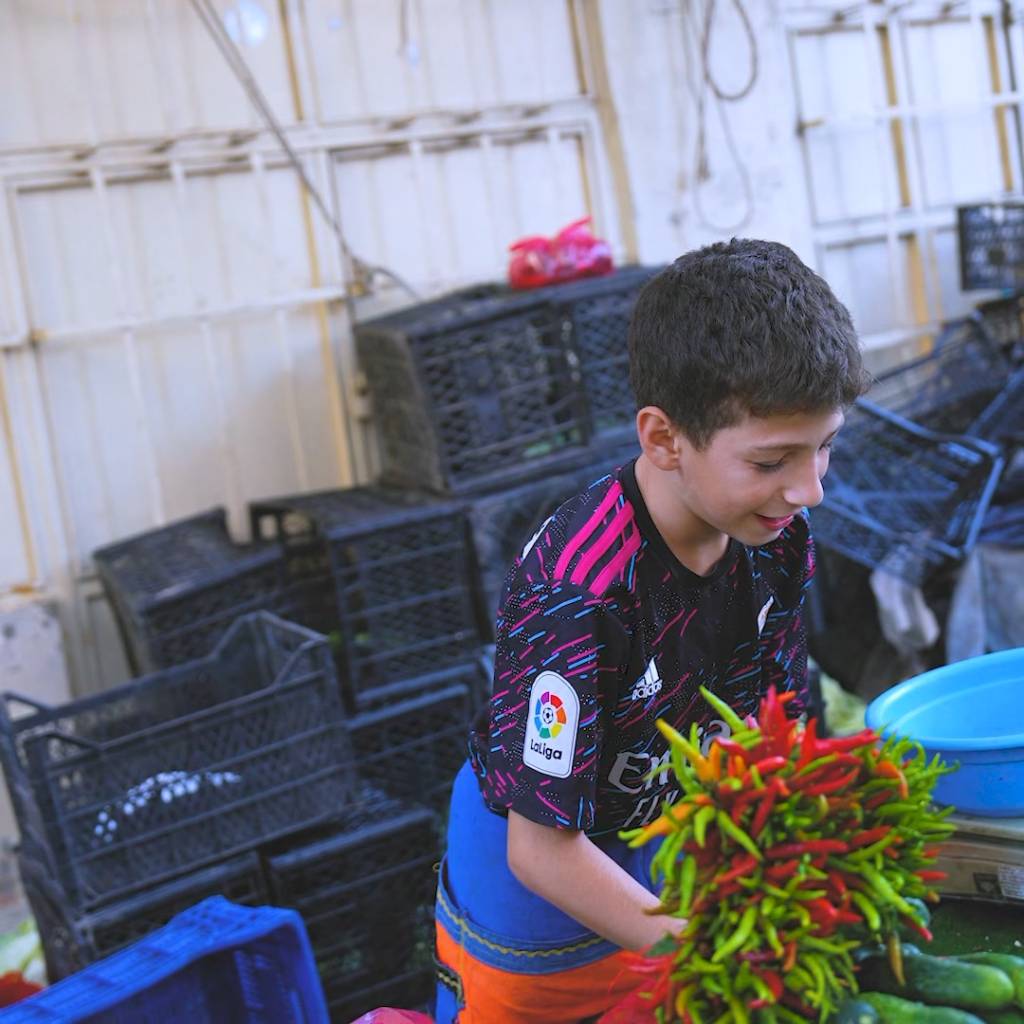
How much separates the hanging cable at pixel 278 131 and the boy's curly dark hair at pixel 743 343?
3227 mm

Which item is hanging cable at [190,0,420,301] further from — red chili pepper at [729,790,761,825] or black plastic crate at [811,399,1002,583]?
red chili pepper at [729,790,761,825]

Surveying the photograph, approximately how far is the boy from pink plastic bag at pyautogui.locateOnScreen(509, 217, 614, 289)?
2.43 m

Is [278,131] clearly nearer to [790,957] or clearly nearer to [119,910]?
[119,910]

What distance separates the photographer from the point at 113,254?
430 cm

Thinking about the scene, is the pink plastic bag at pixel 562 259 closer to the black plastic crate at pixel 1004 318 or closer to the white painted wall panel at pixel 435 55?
the white painted wall panel at pixel 435 55

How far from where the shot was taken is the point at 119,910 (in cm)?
290

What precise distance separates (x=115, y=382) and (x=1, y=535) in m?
0.65

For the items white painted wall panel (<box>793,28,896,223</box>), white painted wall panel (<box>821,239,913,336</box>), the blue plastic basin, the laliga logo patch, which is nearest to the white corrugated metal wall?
white painted wall panel (<box>793,28,896,223</box>)

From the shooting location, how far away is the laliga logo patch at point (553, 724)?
1.44 metres

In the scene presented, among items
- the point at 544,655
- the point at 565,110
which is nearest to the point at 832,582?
the point at 565,110

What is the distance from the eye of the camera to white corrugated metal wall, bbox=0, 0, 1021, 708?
4.22 m

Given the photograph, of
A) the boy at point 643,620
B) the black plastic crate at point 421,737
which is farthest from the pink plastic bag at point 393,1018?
the black plastic crate at point 421,737

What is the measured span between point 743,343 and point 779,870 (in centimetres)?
55

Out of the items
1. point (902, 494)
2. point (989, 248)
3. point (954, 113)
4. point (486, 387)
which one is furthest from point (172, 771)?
point (954, 113)
